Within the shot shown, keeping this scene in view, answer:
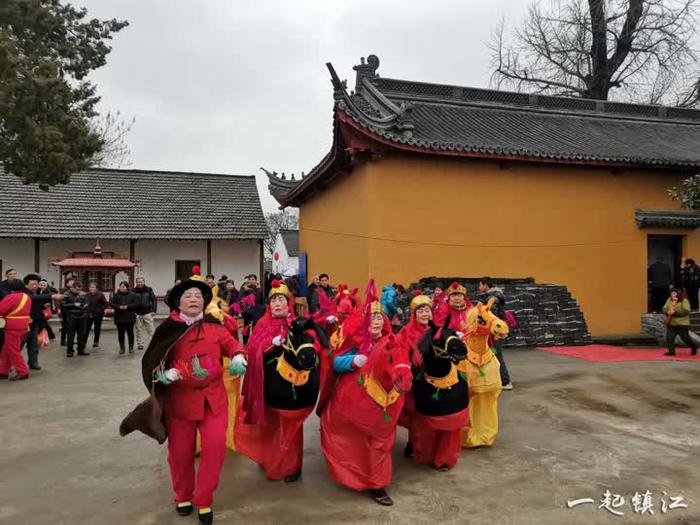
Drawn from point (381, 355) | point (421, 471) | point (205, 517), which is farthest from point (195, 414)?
point (421, 471)

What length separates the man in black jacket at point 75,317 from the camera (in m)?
10.3

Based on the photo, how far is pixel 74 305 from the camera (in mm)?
10203

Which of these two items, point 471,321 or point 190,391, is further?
point 471,321

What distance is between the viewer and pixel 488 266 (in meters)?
12.4

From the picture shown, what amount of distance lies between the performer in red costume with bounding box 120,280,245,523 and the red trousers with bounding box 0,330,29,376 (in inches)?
217

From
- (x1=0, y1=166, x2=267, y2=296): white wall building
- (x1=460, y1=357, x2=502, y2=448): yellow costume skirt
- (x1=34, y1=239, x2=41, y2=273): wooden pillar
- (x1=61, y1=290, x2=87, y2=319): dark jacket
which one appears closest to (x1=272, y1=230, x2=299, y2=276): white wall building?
(x1=0, y1=166, x2=267, y2=296): white wall building

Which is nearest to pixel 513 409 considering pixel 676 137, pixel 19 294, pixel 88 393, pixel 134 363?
pixel 88 393

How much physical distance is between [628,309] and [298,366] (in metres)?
11.9

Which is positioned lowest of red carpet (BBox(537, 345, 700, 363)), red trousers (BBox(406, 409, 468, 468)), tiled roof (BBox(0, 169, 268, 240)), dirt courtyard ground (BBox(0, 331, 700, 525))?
red carpet (BBox(537, 345, 700, 363))

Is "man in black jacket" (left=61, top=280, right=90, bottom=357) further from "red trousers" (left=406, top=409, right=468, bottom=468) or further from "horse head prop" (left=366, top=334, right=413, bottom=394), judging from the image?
"horse head prop" (left=366, top=334, right=413, bottom=394)

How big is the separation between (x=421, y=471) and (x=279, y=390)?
53.3 inches

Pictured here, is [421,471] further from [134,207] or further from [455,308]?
[134,207]

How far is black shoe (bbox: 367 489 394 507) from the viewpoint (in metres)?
3.66

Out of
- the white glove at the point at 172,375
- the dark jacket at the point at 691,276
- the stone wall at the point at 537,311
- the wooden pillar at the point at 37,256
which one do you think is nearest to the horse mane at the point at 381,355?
the white glove at the point at 172,375
